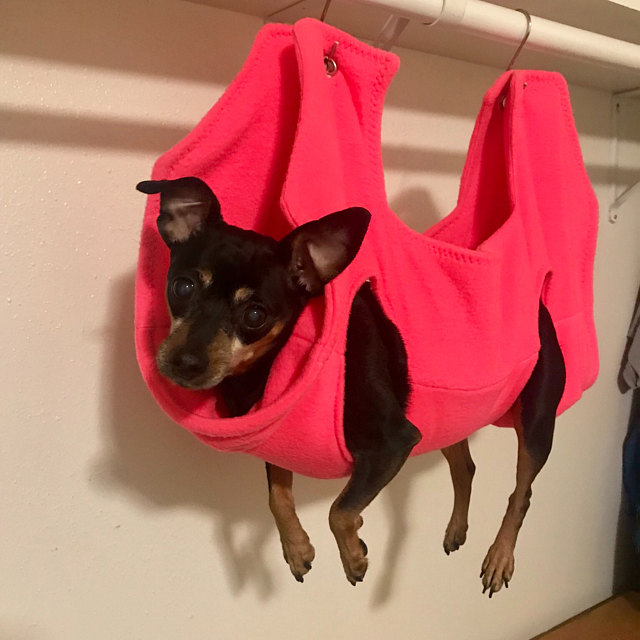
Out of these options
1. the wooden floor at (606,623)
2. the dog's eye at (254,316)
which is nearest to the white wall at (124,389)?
the dog's eye at (254,316)

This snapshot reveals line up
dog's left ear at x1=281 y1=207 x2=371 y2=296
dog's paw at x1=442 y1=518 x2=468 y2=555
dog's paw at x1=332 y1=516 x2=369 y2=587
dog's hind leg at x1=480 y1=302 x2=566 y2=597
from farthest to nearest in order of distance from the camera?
dog's paw at x1=442 y1=518 x2=468 y2=555 < dog's hind leg at x1=480 y1=302 x2=566 y2=597 < dog's paw at x1=332 y1=516 x2=369 y2=587 < dog's left ear at x1=281 y1=207 x2=371 y2=296

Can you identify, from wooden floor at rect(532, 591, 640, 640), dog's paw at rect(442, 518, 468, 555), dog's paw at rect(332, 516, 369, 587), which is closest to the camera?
dog's paw at rect(332, 516, 369, 587)

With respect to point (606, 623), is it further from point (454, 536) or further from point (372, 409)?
point (372, 409)

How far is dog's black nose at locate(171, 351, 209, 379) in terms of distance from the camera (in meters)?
0.62

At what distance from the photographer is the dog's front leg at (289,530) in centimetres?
80

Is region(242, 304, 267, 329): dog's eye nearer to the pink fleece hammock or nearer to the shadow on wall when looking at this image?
the pink fleece hammock

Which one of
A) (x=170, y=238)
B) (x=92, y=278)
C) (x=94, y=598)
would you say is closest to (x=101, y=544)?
(x=94, y=598)

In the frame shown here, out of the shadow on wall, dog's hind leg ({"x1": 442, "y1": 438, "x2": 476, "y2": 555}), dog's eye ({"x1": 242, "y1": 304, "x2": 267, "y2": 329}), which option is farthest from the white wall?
dog's eye ({"x1": 242, "y1": 304, "x2": 267, "y2": 329})

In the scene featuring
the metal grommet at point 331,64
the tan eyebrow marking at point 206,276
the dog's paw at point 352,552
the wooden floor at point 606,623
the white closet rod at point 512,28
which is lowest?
the wooden floor at point 606,623

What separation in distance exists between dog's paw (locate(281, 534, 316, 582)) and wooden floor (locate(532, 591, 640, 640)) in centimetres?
118

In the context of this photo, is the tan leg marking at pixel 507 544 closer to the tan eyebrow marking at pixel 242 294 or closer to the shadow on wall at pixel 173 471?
the shadow on wall at pixel 173 471

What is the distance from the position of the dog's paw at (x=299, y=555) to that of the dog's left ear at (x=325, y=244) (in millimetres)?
345

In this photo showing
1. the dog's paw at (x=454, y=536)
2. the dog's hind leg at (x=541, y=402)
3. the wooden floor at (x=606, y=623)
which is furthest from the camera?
the wooden floor at (x=606, y=623)

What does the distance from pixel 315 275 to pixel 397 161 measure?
53 centimetres
